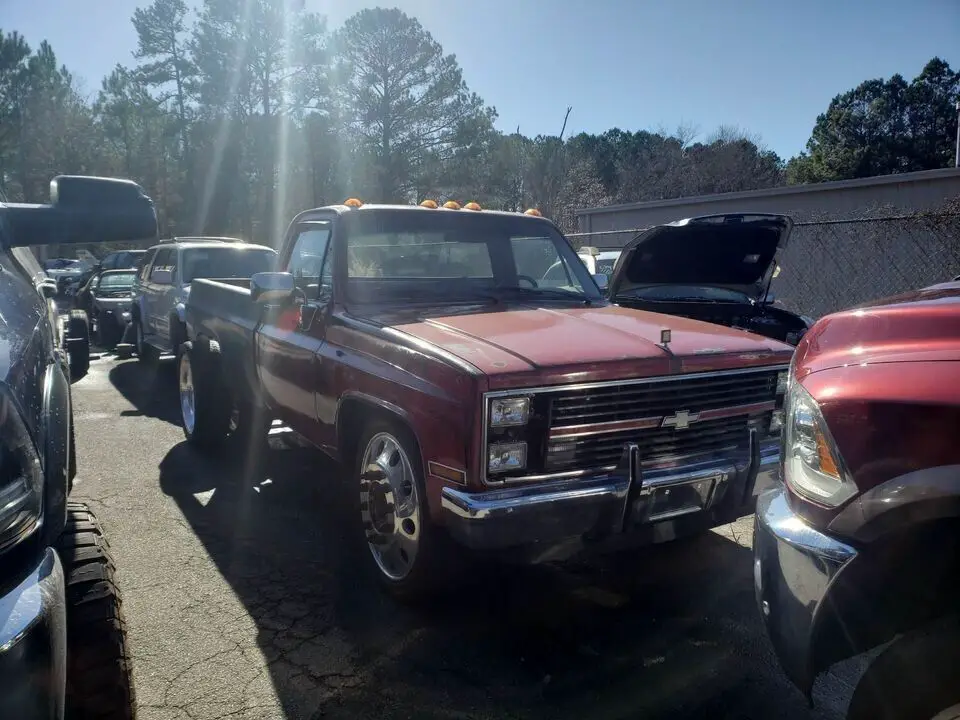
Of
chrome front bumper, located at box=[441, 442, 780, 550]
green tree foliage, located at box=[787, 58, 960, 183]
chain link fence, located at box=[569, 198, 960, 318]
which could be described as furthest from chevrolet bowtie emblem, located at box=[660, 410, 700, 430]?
green tree foliage, located at box=[787, 58, 960, 183]

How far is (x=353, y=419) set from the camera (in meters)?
4.15

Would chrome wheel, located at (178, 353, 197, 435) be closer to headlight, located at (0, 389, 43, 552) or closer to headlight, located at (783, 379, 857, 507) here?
headlight, located at (0, 389, 43, 552)

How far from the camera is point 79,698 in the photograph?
224 centimetres

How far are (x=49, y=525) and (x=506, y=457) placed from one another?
5.69 ft

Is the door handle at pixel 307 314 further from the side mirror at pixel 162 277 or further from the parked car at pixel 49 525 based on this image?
the side mirror at pixel 162 277

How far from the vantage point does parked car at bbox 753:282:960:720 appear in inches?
76.5

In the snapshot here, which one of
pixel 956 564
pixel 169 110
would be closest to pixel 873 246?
pixel 956 564

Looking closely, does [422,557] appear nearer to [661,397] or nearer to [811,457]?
[661,397]

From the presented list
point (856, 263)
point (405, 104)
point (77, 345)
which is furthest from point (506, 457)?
point (405, 104)

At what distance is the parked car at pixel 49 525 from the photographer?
170 cm

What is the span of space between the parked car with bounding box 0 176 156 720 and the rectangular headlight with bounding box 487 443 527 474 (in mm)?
1448

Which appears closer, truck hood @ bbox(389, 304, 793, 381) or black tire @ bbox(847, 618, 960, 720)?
black tire @ bbox(847, 618, 960, 720)

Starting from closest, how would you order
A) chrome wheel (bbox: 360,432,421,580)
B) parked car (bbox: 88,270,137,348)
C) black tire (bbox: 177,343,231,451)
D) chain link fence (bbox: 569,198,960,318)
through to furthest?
chrome wheel (bbox: 360,432,421,580) → black tire (bbox: 177,343,231,451) → chain link fence (bbox: 569,198,960,318) → parked car (bbox: 88,270,137,348)

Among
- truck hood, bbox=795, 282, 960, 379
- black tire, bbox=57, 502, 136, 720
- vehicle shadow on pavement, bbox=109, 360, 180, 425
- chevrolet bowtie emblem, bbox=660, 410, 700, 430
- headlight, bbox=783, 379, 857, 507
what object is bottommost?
vehicle shadow on pavement, bbox=109, 360, 180, 425
